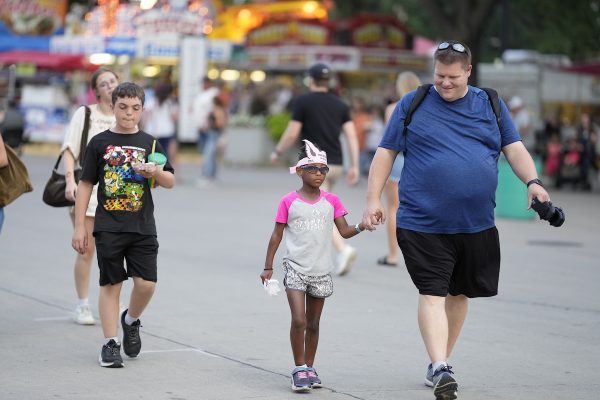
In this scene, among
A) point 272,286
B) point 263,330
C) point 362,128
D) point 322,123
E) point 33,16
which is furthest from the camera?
point 33,16

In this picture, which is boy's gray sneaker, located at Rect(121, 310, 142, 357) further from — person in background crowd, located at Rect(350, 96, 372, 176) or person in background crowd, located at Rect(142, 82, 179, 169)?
person in background crowd, located at Rect(350, 96, 372, 176)

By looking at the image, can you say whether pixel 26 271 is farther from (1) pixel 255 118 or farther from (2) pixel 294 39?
(2) pixel 294 39

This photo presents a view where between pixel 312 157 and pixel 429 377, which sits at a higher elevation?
pixel 312 157

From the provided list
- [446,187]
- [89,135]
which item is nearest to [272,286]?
[446,187]

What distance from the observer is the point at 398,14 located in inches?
2008

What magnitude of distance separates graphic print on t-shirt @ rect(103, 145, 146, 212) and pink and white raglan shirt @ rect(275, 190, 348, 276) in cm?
97

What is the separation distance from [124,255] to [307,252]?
1204 millimetres

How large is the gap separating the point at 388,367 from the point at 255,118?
19918 mm

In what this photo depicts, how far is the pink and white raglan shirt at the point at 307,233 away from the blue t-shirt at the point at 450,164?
45cm

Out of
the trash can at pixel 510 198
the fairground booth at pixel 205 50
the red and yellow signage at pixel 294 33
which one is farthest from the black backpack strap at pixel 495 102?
the red and yellow signage at pixel 294 33

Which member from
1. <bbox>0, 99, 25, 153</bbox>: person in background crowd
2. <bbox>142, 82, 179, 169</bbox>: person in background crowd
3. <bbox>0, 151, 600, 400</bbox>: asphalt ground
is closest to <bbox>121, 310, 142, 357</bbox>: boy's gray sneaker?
<bbox>0, 151, 600, 400</bbox>: asphalt ground

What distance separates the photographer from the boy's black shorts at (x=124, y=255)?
6840mm

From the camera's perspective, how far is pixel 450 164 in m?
6.07

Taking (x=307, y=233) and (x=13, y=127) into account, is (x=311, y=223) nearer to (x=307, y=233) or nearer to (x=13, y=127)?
(x=307, y=233)
